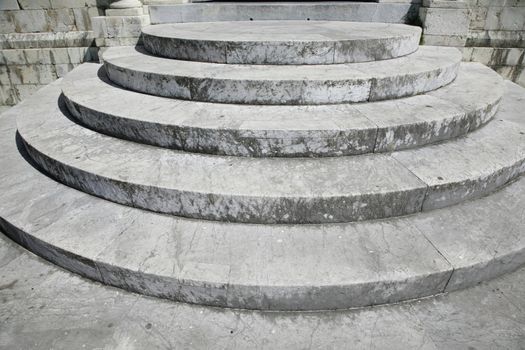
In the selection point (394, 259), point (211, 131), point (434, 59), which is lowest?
point (394, 259)

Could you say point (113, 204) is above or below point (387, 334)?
above

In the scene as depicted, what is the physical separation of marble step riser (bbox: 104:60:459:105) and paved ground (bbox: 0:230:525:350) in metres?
2.13

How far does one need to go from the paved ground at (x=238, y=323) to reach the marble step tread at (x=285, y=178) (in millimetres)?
745

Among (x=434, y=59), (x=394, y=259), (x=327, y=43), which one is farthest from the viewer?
(x=434, y=59)

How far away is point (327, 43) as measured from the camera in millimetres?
4074

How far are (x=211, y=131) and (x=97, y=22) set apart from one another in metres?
4.28

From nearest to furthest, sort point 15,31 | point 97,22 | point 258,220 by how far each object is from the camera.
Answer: point 258,220 < point 97,22 < point 15,31

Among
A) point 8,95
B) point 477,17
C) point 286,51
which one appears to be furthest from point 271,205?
point 8,95

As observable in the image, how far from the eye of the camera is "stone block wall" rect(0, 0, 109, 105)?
6527 mm

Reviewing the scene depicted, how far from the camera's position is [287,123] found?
10.4 feet

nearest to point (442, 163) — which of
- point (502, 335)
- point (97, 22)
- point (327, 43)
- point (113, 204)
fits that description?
point (502, 335)

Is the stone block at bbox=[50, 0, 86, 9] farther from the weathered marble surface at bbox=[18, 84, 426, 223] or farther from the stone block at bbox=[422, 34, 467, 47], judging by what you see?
the stone block at bbox=[422, 34, 467, 47]

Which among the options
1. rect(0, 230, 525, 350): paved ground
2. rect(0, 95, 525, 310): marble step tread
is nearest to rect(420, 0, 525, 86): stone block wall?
rect(0, 95, 525, 310): marble step tread

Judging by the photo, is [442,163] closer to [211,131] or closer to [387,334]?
[387,334]
